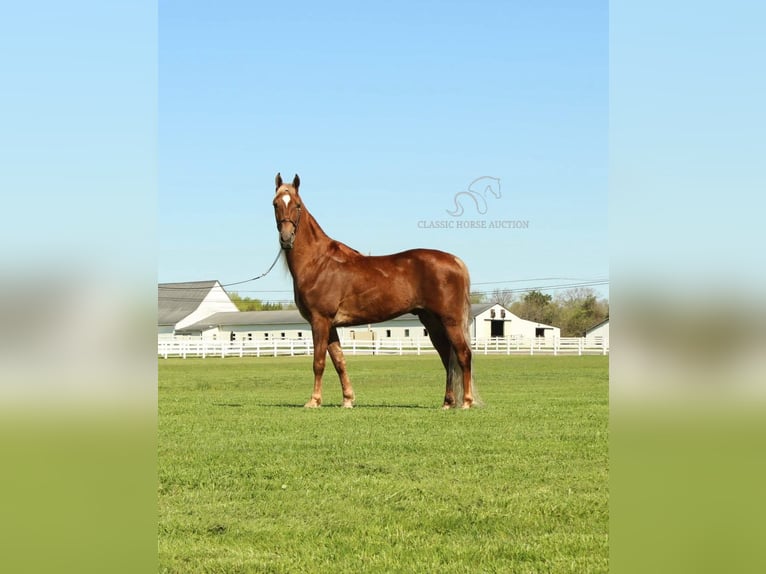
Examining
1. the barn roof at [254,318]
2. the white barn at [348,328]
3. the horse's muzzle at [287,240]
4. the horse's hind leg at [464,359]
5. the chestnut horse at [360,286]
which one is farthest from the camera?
the barn roof at [254,318]

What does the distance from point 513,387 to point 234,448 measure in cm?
1157

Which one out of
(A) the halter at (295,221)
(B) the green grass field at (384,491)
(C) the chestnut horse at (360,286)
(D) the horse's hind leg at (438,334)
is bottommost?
(B) the green grass field at (384,491)

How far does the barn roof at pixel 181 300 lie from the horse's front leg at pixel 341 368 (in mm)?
73380

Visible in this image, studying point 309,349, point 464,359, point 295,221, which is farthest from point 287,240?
point 309,349

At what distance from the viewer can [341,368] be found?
1431 centimetres

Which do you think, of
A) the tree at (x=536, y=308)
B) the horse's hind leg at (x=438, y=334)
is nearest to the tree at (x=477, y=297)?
the tree at (x=536, y=308)

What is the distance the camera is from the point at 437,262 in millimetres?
14086

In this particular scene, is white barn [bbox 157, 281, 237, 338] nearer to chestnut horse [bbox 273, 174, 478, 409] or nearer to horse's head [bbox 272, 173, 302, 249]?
chestnut horse [bbox 273, 174, 478, 409]

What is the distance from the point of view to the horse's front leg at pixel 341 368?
14.2 metres

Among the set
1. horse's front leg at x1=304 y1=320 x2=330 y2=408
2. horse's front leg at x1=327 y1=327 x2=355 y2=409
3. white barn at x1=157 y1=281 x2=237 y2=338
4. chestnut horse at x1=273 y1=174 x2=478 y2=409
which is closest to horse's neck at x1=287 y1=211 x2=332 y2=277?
chestnut horse at x1=273 y1=174 x2=478 y2=409

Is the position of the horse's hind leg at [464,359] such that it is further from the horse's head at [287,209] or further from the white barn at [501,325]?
the white barn at [501,325]
